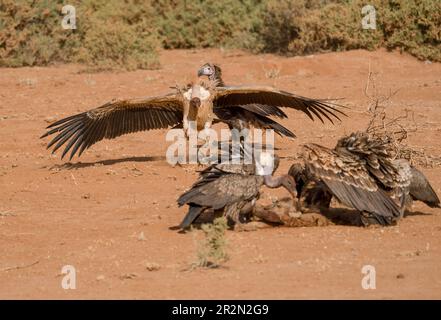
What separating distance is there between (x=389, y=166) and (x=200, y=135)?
361cm

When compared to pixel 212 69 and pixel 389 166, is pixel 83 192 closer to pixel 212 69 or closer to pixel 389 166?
pixel 212 69

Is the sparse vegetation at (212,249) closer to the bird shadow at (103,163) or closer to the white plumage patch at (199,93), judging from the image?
the white plumage patch at (199,93)

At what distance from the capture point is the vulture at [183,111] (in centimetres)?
1091

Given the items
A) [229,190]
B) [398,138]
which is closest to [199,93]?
[398,138]

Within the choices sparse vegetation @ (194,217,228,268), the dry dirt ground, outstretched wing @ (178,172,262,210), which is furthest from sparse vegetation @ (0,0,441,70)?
sparse vegetation @ (194,217,228,268)

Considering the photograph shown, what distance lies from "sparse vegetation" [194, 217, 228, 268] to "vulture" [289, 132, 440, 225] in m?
1.31

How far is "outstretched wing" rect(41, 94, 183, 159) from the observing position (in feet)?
37.3

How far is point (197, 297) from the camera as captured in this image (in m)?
6.01

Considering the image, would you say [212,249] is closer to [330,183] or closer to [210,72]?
[330,183]

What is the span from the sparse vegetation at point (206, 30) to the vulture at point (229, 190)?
1057cm

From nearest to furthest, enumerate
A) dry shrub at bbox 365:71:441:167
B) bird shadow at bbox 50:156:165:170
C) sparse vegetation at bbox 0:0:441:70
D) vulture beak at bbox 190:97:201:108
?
1. dry shrub at bbox 365:71:441:167
2. vulture beak at bbox 190:97:201:108
3. bird shadow at bbox 50:156:165:170
4. sparse vegetation at bbox 0:0:441:70

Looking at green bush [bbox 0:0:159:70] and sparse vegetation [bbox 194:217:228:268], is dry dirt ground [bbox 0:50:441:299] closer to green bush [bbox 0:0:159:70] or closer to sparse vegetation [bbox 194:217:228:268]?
sparse vegetation [bbox 194:217:228:268]

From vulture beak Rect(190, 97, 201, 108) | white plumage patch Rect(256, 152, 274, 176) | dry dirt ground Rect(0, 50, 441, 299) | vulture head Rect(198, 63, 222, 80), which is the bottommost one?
dry dirt ground Rect(0, 50, 441, 299)

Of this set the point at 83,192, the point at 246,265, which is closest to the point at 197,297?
the point at 246,265
